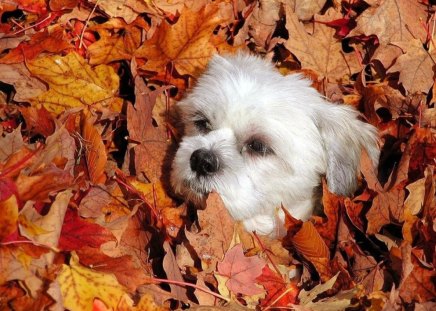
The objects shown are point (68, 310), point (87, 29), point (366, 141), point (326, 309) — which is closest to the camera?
point (68, 310)

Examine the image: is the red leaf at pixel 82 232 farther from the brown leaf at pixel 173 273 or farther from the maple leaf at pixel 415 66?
the maple leaf at pixel 415 66

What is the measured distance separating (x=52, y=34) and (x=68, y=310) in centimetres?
168

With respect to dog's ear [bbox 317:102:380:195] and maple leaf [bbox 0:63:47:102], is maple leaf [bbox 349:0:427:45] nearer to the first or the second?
dog's ear [bbox 317:102:380:195]

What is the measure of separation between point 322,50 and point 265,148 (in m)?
0.89

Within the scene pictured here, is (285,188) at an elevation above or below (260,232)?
above

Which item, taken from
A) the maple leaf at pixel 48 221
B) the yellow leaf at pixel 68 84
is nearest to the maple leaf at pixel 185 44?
the yellow leaf at pixel 68 84

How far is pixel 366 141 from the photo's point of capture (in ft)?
11.3

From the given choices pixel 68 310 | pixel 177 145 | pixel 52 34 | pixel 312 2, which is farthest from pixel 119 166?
pixel 312 2

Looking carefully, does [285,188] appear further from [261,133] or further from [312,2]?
[312,2]

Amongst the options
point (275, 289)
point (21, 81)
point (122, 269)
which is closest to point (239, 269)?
point (275, 289)

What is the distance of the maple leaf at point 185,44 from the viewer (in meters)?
3.59

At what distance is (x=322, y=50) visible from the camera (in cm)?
380

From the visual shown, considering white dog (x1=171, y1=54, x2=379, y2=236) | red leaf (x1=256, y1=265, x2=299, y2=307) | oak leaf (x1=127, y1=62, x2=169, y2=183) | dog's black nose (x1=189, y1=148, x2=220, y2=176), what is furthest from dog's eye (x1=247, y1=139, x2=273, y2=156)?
red leaf (x1=256, y1=265, x2=299, y2=307)

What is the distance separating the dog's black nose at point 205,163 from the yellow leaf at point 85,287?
0.91 metres
